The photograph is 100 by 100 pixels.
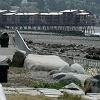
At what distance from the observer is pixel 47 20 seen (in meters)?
168

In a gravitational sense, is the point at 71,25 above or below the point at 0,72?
below

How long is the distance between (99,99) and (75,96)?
46 cm

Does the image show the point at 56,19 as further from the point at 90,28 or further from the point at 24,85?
the point at 24,85

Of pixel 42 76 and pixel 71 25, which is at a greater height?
pixel 42 76

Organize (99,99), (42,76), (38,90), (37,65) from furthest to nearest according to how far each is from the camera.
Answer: (37,65)
(42,76)
(38,90)
(99,99)

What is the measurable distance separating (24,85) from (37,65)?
392 centimetres

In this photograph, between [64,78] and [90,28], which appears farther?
[90,28]

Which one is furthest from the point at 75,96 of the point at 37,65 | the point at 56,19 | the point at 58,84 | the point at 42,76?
the point at 56,19

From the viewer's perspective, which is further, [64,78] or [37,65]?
[37,65]

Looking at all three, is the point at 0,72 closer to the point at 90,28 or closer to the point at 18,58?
the point at 18,58

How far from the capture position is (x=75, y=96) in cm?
914

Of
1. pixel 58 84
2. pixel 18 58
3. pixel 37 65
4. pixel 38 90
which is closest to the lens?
pixel 38 90

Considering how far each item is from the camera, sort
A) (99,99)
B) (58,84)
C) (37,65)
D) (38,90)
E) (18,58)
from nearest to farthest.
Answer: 1. (99,99)
2. (38,90)
3. (58,84)
4. (37,65)
5. (18,58)

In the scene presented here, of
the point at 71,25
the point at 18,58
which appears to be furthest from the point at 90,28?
the point at 18,58
